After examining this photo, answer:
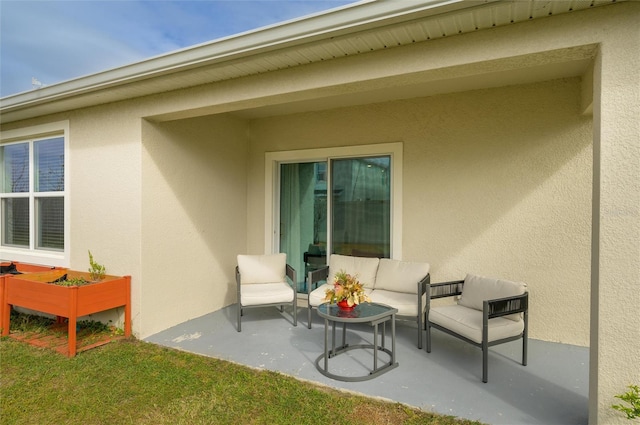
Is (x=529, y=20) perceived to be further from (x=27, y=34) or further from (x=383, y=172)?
(x=27, y=34)

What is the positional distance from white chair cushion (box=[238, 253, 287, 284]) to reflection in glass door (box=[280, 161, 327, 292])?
2.10ft

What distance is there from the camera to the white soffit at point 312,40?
2217 mm

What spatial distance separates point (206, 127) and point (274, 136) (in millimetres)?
1115

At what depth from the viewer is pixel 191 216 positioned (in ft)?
15.6

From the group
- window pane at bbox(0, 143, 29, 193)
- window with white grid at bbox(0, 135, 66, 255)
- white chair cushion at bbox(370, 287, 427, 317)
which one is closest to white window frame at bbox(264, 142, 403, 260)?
white chair cushion at bbox(370, 287, 427, 317)

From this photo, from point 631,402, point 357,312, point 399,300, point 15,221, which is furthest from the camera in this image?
point 15,221

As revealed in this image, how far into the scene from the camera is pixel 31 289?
391cm

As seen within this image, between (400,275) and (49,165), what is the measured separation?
5.20 m

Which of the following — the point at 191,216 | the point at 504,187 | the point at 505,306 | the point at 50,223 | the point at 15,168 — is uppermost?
the point at 15,168

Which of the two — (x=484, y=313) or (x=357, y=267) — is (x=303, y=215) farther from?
(x=484, y=313)

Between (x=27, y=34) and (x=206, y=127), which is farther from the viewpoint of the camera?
(x=27, y=34)

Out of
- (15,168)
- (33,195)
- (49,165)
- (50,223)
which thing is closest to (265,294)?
(50,223)

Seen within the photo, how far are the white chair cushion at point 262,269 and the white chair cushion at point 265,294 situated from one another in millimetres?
163

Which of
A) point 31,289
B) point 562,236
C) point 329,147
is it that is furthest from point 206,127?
point 562,236
